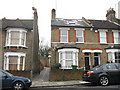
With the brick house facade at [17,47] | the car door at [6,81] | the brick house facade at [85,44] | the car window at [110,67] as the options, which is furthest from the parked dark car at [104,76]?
the brick house facade at [17,47]

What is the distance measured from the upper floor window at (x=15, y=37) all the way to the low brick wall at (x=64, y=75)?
5568mm

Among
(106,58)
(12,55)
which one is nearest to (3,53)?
(12,55)

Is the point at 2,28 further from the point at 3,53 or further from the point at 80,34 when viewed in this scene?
the point at 80,34

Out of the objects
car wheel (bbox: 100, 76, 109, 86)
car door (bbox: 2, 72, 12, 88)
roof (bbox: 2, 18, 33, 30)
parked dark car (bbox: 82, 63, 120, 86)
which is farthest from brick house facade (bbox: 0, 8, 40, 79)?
car wheel (bbox: 100, 76, 109, 86)

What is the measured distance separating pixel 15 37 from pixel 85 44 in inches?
357

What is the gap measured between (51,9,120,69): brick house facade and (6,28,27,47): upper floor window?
3901mm

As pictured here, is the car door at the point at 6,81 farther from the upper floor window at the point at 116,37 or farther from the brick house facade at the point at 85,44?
the upper floor window at the point at 116,37

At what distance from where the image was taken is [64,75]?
44.7 ft

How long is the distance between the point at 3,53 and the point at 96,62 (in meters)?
12.1

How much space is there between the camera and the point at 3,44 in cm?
1594

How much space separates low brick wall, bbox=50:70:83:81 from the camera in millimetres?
13510

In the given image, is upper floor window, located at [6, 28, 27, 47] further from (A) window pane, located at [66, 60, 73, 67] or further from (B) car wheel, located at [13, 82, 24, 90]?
(B) car wheel, located at [13, 82, 24, 90]

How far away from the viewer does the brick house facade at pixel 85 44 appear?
16.3 meters

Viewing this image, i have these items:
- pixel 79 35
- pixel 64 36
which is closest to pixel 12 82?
pixel 64 36
